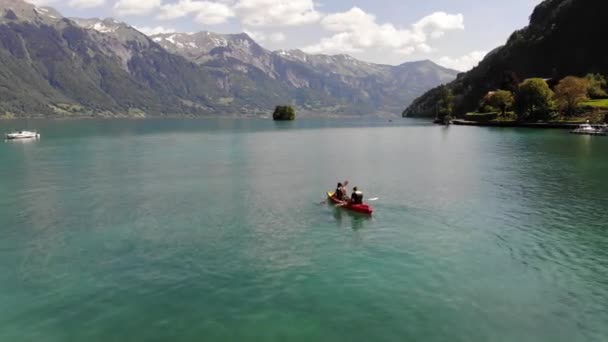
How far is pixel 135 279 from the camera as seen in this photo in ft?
120

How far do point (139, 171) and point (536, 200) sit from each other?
242 feet

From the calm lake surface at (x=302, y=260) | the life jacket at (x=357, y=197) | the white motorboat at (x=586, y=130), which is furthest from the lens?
the white motorboat at (x=586, y=130)

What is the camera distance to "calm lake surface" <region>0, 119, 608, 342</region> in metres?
29.2

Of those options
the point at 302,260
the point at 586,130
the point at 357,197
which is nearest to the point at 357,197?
the point at 357,197

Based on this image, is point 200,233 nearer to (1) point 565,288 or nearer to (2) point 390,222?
(2) point 390,222

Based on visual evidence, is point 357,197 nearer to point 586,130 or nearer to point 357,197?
point 357,197

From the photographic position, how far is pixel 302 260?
133ft

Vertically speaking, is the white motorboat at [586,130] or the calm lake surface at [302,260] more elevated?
the white motorboat at [586,130]

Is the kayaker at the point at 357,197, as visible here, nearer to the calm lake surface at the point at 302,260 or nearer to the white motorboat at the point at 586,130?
the calm lake surface at the point at 302,260

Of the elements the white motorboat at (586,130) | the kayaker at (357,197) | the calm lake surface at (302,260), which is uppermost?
the white motorboat at (586,130)

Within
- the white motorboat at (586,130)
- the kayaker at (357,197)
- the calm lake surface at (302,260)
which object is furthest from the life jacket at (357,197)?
the white motorboat at (586,130)

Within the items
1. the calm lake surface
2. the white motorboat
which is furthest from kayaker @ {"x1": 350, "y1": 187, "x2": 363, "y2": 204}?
the white motorboat

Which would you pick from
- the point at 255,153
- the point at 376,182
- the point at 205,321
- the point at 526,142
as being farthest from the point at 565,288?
the point at 526,142

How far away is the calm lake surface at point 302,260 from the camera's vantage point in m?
29.2
